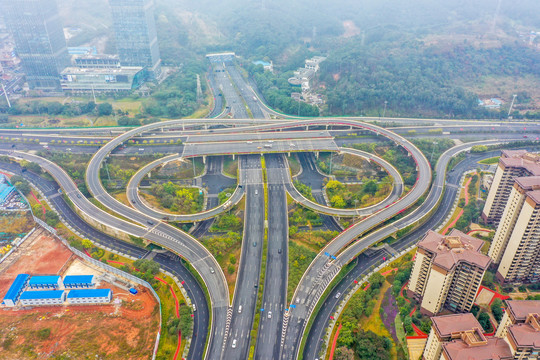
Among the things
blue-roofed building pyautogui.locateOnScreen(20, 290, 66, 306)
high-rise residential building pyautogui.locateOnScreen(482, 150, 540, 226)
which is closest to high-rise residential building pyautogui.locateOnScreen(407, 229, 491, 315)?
high-rise residential building pyautogui.locateOnScreen(482, 150, 540, 226)

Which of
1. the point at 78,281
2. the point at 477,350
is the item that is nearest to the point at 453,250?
the point at 477,350

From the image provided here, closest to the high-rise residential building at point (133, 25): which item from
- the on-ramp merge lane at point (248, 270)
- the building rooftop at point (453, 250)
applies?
the on-ramp merge lane at point (248, 270)

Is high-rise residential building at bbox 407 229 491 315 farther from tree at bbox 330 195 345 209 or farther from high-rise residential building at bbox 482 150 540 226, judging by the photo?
tree at bbox 330 195 345 209

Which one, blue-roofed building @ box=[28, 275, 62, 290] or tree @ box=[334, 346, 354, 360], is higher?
blue-roofed building @ box=[28, 275, 62, 290]

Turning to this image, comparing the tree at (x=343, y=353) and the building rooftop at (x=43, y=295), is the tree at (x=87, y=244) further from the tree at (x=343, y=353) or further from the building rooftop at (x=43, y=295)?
the tree at (x=343, y=353)

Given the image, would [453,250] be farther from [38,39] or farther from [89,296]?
[38,39]

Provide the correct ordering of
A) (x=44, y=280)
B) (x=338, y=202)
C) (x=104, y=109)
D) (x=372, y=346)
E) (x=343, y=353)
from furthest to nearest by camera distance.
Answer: (x=104, y=109)
(x=338, y=202)
(x=44, y=280)
(x=372, y=346)
(x=343, y=353)

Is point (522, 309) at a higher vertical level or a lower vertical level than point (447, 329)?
higher
